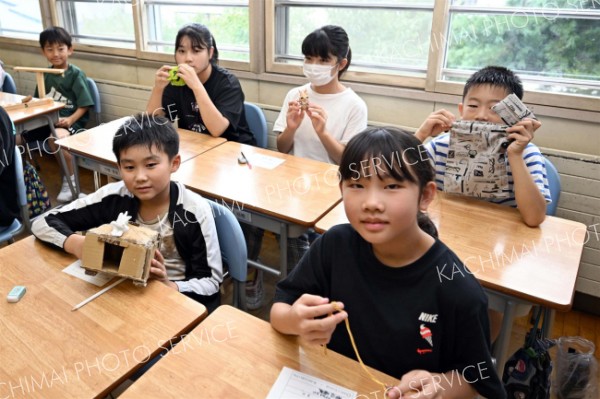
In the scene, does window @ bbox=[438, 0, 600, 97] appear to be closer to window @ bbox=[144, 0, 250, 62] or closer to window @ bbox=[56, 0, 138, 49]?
window @ bbox=[144, 0, 250, 62]

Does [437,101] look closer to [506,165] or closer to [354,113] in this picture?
[354,113]

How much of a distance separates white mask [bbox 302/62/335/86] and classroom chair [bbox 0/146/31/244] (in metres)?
1.50

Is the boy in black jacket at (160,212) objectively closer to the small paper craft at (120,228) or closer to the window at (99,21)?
the small paper craft at (120,228)

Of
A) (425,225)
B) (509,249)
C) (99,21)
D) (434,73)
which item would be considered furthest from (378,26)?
(99,21)

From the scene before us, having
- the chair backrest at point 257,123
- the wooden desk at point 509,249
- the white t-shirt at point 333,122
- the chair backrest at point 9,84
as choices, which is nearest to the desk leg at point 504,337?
the wooden desk at point 509,249

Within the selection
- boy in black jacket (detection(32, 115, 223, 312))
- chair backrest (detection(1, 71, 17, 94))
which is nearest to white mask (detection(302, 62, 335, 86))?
boy in black jacket (detection(32, 115, 223, 312))

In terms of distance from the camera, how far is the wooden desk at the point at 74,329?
96 cm

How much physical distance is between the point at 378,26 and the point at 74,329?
102 inches

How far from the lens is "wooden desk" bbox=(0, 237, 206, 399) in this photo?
0.96m

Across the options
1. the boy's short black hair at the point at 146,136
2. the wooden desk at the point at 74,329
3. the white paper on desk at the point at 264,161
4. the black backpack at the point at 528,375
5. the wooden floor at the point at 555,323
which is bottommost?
the wooden floor at the point at 555,323

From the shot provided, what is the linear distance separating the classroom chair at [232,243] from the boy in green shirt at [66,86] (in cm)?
263

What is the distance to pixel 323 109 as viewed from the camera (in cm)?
245

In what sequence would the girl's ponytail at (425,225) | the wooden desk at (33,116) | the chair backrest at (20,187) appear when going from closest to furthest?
the girl's ponytail at (425,225) → the chair backrest at (20,187) → the wooden desk at (33,116)

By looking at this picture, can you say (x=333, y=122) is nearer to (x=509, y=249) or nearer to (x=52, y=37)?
(x=509, y=249)
